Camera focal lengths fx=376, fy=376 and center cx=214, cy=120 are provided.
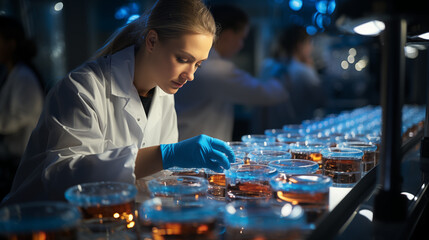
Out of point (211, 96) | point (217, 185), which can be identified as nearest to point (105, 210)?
point (217, 185)

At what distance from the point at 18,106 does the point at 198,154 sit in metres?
2.69

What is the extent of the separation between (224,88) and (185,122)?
1.38 ft

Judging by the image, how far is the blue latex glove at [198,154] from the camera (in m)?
1.35

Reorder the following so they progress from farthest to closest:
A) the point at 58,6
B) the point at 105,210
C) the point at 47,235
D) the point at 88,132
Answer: the point at 58,6 → the point at 88,132 → the point at 105,210 → the point at 47,235

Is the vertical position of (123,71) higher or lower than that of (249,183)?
higher

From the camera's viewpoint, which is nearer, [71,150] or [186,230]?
[186,230]

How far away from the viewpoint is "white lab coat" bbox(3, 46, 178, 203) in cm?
134

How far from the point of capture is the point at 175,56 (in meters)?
1.69

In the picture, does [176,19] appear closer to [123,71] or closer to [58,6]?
[123,71]

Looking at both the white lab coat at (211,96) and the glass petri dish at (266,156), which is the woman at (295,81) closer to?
the white lab coat at (211,96)

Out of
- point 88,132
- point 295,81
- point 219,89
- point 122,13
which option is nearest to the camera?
point 88,132

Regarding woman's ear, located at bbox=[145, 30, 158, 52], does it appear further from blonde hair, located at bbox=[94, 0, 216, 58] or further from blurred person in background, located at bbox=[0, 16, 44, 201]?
blurred person in background, located at bbox=[0, 16, 44, 201]

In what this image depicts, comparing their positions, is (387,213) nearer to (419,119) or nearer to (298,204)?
(298,204)

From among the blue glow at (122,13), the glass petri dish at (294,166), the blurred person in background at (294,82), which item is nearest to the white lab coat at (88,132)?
the glass petri dish at (294,166)
